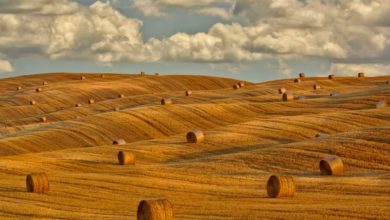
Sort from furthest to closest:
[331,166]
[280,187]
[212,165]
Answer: [212,165] → [331,166] → [280,187]

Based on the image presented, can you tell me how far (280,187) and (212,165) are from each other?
9893 millimetres

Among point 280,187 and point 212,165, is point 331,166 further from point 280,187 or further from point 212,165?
point 212,165

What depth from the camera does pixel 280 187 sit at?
878 inches

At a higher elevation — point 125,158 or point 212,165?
point 125,158

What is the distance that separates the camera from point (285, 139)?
38.9 metres

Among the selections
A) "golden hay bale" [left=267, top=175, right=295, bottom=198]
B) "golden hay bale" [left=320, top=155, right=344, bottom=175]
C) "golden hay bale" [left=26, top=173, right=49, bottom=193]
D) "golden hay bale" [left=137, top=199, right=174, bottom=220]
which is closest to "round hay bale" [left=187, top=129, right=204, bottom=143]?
"golden hay bale" [left=320, top=155, right=344, bottom=175]

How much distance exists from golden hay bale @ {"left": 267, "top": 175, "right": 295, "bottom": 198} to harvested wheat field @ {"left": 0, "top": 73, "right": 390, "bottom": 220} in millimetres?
39

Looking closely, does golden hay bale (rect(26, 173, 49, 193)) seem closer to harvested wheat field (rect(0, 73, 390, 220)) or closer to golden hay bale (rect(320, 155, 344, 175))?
harvested wheat field (rect(0, 73, 390, 220))

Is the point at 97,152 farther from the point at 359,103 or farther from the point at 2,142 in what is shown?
the point at 359,103

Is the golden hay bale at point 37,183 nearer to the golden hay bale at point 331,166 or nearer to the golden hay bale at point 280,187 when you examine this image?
the golden hay bale at point 280,187

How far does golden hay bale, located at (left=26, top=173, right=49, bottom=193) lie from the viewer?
2350 cm

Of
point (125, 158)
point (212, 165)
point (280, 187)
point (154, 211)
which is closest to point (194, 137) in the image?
point (212, 165)

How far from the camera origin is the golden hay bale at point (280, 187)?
22.3 meters

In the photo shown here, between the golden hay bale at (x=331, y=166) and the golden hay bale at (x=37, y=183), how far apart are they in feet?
31.5
